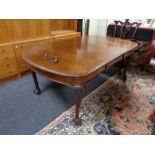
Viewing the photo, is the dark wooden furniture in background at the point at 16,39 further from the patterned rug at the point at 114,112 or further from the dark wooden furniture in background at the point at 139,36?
the dark wooden furniture in background at the point at 139,36

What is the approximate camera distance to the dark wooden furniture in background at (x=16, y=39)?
2004 millimetres

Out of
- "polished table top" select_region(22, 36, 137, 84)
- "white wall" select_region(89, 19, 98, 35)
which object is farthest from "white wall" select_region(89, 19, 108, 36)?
"polished table top" select_region(22, 36, 137, 84)

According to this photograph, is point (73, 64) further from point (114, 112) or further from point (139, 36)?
point (139, 36)

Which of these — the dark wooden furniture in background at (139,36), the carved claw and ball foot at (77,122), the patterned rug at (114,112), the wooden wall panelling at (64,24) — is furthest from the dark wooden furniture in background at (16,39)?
the dark wooden furniture in background at (139,36)

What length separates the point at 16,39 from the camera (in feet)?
7.13

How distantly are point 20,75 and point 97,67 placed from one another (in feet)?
5.24

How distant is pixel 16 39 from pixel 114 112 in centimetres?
181

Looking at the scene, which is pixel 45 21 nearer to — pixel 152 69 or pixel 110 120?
pixel 110 120

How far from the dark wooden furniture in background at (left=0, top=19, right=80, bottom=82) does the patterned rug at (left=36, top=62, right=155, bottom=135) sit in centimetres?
120

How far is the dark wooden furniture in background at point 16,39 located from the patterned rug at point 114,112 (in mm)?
1199

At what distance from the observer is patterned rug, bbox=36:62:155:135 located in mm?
1328

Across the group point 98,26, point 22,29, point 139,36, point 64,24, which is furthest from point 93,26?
point 22,29
